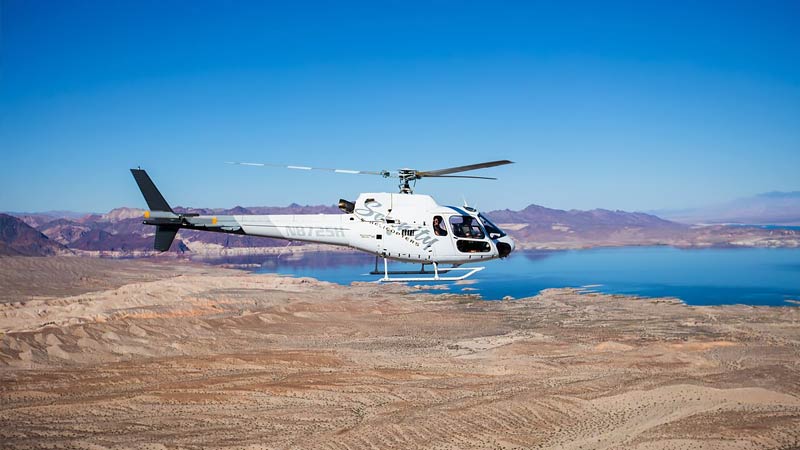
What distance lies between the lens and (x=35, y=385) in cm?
1558

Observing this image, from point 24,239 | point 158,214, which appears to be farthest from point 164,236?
point 24,239

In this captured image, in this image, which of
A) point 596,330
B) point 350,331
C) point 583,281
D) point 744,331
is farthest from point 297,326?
point 583,281

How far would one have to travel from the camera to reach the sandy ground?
12.6 m

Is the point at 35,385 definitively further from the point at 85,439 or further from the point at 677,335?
the point at 677,335

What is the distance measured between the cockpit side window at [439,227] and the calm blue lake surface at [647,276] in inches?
1278

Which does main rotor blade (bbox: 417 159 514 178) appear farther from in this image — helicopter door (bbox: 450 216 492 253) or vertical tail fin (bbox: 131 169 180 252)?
vertical tail fin (bbox: 131 169 180 252)

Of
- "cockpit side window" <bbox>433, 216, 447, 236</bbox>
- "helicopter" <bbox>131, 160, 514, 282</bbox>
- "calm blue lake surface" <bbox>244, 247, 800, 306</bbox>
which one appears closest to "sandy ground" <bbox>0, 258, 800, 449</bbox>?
"helicopter" <bbox>131, 160, 514, 282</bbox>

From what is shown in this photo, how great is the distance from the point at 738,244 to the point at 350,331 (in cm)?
12374

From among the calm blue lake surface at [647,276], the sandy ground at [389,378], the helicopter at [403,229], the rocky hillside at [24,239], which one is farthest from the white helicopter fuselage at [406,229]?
the rocky hillside at [24,239]

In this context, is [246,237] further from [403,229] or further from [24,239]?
[403,229]

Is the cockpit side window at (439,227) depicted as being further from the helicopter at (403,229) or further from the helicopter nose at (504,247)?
the helicopter nose at (504,247)

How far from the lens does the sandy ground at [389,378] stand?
12.6 meters

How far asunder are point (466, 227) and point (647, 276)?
59014mm

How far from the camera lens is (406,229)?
14.4 m
